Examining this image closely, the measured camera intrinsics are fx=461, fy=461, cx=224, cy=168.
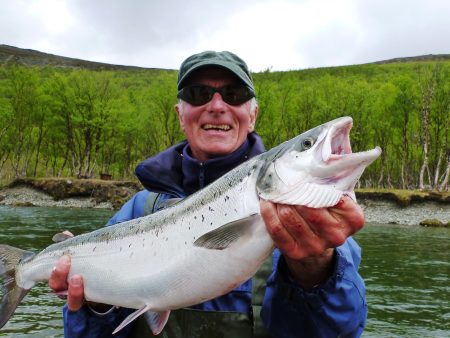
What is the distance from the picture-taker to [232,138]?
3852 millimetres

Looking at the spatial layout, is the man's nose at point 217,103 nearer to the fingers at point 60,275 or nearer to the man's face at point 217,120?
the man's face at point 217,120

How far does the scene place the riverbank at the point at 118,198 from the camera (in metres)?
33.7

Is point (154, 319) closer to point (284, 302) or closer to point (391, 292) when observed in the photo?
point (284, 302)

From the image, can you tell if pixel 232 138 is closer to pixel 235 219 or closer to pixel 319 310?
pixel 235 219

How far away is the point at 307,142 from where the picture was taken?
8.49ft

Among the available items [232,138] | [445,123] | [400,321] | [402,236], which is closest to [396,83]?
[445,123]

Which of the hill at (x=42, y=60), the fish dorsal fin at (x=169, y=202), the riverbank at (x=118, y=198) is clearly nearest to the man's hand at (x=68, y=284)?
the fish dorsal fin at (x=169, y=202)

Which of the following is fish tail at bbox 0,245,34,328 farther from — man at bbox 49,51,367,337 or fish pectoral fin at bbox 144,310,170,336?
fish pectoral fin at bbox 144,310,170,336

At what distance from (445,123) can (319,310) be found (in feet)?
172

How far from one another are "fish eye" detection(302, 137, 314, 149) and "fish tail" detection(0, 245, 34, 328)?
2721mm

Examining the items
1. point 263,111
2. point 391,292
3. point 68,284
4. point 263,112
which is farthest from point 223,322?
point 263,112

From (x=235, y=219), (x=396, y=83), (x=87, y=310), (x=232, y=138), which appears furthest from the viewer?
(x=396, y=83)

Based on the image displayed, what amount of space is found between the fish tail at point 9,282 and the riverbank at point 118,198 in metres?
30.9

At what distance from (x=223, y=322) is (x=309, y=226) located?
1.20 metres
